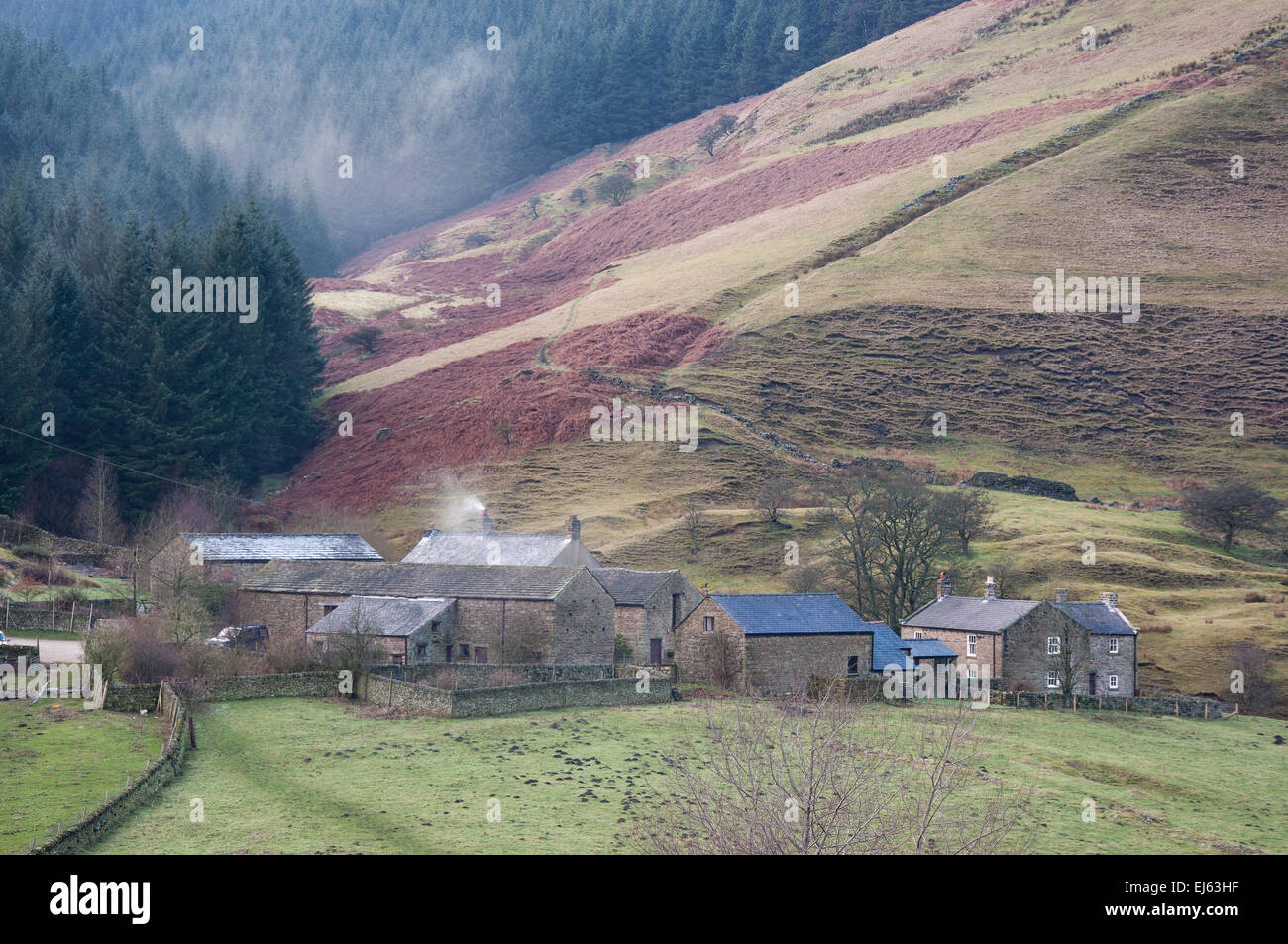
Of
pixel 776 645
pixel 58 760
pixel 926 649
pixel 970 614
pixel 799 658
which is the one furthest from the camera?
pixel 970 614

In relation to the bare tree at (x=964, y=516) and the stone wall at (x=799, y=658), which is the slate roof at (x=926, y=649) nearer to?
the stone wall at (x=799, y=658)

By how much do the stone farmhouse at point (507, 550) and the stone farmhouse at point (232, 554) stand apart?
367 cm

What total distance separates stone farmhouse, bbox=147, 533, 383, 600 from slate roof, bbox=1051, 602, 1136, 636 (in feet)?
117

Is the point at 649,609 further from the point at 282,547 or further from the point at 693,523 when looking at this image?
the point at 693,523

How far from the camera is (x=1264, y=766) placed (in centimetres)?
3897

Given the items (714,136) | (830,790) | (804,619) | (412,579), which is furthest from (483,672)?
(714,136)

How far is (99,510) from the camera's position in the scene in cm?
6550

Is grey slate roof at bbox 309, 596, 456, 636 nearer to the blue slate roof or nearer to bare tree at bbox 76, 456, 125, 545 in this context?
the blue slate roof

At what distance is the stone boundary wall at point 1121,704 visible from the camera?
48.0m

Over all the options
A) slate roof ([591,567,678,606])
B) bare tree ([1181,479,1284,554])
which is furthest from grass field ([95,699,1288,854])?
bare tree ([1181,479,1284,554])

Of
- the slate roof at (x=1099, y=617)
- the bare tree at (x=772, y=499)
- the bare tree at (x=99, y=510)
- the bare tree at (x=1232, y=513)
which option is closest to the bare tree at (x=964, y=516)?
the slate roof at (x=1099, y=617)

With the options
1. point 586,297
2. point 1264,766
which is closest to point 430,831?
point 1264,766

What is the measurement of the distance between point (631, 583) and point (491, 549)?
32.8ft
